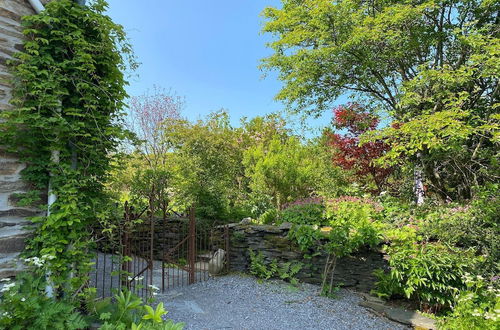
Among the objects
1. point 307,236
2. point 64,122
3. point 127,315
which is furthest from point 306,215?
point 64,122

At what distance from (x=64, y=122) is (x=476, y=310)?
416 cm

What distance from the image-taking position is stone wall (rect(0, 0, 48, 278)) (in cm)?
211

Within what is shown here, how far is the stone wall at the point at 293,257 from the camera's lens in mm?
4547

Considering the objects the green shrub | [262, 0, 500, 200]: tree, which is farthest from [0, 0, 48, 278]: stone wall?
[262, 0, 500, 200]: tree

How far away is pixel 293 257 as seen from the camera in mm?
5023

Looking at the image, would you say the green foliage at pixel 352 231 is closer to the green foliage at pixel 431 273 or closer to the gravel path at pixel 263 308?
the green foliage at pixel 431 273

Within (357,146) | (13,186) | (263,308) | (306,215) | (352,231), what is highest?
(357,146)

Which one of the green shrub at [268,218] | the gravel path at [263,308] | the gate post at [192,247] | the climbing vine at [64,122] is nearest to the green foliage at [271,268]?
the gravel path at [263,308]

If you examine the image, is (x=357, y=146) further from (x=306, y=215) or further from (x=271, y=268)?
(x=271, y=268)

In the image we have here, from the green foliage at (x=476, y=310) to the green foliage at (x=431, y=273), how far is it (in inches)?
6.2

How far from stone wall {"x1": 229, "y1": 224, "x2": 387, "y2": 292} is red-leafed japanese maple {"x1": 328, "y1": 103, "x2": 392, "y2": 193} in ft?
10.3

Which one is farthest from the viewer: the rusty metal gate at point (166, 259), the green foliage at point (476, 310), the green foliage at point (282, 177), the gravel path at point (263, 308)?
the green foliage at point (282, 177)

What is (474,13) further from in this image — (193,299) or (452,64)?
(193,299)

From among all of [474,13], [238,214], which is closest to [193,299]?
[238,214]
